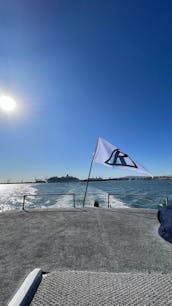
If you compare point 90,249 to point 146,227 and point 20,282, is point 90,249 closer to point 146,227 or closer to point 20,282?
point 20,282

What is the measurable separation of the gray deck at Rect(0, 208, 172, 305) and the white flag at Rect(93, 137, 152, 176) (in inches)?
74.7

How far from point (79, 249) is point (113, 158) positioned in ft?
13.4

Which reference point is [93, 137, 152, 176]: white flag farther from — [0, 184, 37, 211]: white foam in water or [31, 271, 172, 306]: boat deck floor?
[0, 184, 37, 211]: white foam in water

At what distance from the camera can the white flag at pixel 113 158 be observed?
21.2ft

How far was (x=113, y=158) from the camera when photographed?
7.29m

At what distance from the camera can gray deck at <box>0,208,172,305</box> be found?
2971mm

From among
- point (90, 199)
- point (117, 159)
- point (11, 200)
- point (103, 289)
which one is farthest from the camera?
point (11, 200)

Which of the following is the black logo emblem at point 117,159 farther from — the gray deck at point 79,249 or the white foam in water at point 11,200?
the white foam in water at point 11,200

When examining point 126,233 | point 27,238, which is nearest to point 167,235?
point 126,233

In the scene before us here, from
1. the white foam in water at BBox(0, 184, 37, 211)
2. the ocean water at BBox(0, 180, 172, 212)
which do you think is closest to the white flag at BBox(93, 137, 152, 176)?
the ocean water at BBox(0, 180, 172, 212)

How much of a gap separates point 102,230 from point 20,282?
304 centimetres

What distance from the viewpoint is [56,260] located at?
3.28 meters

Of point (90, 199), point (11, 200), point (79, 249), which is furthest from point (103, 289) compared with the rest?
point (11, 200)

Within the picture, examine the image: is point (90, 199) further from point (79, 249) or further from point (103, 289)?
point (103, 289)
